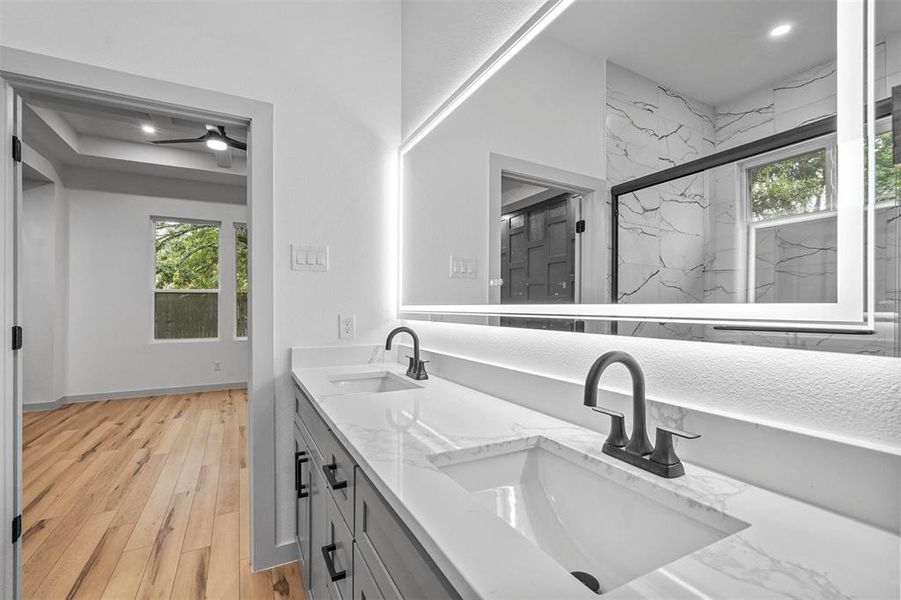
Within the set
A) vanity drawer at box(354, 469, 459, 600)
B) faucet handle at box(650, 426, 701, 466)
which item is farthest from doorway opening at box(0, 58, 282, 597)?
faucet handle at box(650, 426, 701, 466)

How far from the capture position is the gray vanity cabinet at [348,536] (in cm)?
64

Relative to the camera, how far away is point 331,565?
3.63 feet

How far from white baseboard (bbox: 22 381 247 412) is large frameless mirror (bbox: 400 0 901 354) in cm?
517

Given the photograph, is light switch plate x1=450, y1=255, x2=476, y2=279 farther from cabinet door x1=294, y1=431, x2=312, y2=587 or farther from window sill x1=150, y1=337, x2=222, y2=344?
window sill x1=150, y1=337, x2=222, y2=344

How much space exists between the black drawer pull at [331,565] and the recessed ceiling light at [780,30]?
4.54ft

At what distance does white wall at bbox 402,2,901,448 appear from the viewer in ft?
1.95

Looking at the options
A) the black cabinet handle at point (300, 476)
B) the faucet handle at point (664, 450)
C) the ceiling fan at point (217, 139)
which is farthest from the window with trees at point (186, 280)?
the faucet handle at point (664, 450)

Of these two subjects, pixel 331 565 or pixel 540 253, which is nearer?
pixel 331 565

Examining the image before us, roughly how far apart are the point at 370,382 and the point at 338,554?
88 cm

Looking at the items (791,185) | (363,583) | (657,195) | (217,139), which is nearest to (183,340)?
(217,139)

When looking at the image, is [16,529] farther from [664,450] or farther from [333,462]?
[664,450]

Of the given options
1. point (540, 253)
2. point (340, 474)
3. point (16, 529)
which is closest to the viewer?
point (340, 474)

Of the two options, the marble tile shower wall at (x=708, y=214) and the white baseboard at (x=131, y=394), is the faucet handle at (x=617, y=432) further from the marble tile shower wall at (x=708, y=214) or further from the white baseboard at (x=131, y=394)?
the white baseboard at (x=131, y=394)

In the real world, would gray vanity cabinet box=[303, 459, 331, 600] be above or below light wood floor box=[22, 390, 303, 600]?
above
